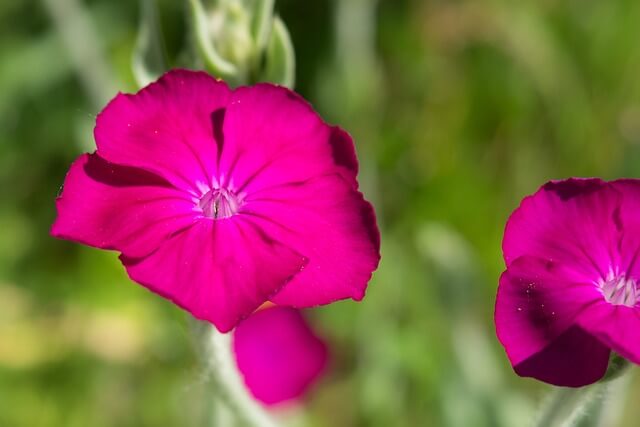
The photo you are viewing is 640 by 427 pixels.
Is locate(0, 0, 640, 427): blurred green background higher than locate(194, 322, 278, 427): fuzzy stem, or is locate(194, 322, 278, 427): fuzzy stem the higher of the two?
locate(194, 322, 278, 427): fuzzy stem

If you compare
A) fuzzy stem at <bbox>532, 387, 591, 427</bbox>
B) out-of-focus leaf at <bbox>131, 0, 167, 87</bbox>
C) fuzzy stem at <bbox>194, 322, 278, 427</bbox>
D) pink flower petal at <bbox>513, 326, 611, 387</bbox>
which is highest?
pink flower petal at <bbox>513, 326, 611, 387</bbox>

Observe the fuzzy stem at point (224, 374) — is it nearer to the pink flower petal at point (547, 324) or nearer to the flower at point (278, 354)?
the pink flower petal at point (547, 324)

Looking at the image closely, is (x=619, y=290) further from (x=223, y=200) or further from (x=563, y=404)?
(x=223, y=200)

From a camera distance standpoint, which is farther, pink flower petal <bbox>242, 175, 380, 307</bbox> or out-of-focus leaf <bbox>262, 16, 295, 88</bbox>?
out-of-focus leaf <bbox>262, 16, 295, 88</bbox>

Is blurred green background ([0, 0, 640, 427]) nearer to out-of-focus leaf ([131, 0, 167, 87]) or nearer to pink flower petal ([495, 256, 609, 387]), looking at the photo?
out-of-focus leaf ([131, 0, 167, 87])

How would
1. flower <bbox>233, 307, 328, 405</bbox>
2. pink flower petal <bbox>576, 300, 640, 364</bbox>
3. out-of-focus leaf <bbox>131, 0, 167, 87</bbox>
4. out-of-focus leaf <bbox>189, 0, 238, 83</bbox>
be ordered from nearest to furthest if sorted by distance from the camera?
pink flower petal <bbox>576, 300, 640, 364</bbox> → out-of-focus leaf <bbox>189, 0, 238, 83</bbox> → out-of-focus leaf <bbox>131, 0, 167, 87</bbox> → flower <bbox>233, 307, 328, 405</bbox>

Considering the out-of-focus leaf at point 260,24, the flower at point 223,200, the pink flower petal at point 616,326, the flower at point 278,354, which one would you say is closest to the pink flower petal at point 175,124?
the flower at point 223,200

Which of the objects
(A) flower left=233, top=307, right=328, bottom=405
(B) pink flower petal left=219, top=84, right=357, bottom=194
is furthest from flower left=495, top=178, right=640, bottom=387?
(A) flower left=233, top=307, right=328, bottom=405

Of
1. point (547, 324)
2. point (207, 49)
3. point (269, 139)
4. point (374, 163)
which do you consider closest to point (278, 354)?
point (374, 163)
